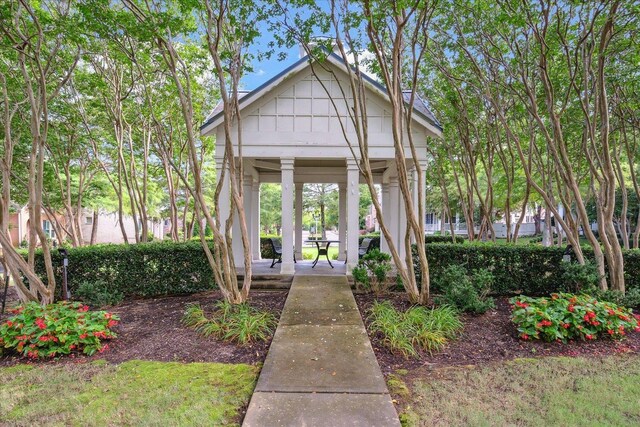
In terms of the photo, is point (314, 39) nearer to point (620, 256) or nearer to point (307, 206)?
point (620, 256)

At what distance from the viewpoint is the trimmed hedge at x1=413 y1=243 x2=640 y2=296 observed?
7.28 meters

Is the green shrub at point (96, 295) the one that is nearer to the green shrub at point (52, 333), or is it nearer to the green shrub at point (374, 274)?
the green shrub at point (52, 333)

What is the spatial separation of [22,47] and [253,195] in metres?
7.05

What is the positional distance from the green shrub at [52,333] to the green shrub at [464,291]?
206 inches

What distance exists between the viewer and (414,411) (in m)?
3.15

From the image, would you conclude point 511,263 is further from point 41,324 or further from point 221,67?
point 41,324

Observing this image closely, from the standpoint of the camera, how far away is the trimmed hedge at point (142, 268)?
712 cm

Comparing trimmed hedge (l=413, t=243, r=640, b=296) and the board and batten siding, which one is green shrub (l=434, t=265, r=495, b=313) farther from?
the board and batten siding

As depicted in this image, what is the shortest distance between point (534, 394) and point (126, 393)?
4054 millimetres

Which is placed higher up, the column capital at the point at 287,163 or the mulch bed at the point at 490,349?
the column capital at the point at 287,163

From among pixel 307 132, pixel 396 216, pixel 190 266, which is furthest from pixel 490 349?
pixel 396 216

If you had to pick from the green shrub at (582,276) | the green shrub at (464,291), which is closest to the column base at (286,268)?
the green shrub at (464,291)

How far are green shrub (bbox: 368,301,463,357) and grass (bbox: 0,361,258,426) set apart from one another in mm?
1905

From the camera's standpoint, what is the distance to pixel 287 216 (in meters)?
8.88
